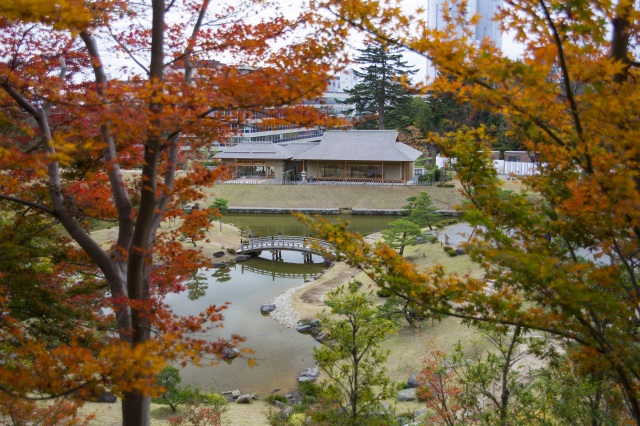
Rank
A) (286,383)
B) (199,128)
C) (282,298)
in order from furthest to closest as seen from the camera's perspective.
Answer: (282,298) → (286,383) → (199,128)

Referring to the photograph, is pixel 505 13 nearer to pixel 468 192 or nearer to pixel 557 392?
pixel 468 192

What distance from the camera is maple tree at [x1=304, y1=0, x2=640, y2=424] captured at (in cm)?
236

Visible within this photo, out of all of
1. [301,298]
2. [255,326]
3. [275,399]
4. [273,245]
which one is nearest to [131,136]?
[275,399]

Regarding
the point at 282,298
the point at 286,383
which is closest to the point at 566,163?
the point at 286,383

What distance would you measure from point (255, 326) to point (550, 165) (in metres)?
9.98

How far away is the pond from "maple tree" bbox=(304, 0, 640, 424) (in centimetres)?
539

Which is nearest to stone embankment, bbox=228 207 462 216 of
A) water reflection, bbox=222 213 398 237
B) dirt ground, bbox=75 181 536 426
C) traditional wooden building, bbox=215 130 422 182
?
water reflection, bbox=222 213 398 237

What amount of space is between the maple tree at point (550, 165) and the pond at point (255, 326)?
17.7 ft

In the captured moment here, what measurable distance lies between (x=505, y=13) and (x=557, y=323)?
183 centimetres

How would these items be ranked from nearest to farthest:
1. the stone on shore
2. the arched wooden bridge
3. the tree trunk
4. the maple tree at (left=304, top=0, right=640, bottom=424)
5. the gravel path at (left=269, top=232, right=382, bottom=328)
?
1. the maple tree at (left=304, top=0, right=640, bottom=424)
2. the tree trunk
3. the stone on shore
4. the gravel path at (left=269, top=232, right=382, bottom=328)
5. the arched wooden bridge

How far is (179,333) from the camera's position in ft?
10.3

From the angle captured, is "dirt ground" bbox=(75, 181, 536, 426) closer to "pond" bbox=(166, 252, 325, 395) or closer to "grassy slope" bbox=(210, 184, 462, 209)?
"grassy slope" bbox=(210, 184, 462, 209)

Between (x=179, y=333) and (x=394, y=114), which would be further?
(x=394, y=114)

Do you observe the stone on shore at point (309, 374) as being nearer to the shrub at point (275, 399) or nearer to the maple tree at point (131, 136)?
the shrub at point (275, 399)
